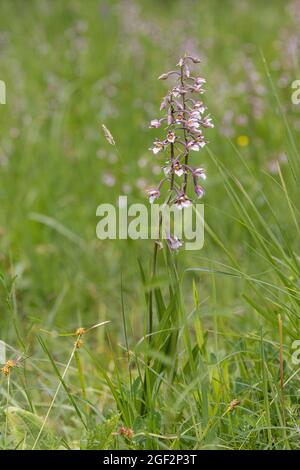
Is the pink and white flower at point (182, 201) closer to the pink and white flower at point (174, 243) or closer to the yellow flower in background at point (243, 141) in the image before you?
the pink and white flower at point (174, 243)

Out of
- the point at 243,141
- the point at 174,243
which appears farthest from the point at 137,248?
the point at 174,243

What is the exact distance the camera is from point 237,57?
567 cm

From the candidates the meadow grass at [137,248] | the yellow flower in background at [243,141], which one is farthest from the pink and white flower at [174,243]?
the yellow flower in background at [243,141]

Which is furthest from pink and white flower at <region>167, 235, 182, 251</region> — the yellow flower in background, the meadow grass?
the yellow flower in background

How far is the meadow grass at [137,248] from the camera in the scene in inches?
81.7

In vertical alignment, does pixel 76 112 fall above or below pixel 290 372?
above

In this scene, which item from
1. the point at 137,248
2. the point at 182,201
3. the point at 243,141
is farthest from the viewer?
the point at 243,141

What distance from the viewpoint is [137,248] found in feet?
12.1

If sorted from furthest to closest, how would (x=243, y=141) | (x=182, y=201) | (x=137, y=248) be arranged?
(x=243, y=141)
(x=137, y=248)
(x=182, y=201)

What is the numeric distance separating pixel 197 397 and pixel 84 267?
1.66 metres

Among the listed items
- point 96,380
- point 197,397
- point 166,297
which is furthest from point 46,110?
point 197,397

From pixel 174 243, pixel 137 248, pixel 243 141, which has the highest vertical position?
pixel 243 141

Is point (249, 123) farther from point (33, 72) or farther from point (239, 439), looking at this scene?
point (239, 439)

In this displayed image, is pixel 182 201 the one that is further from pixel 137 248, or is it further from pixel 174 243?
pixel 137 248
